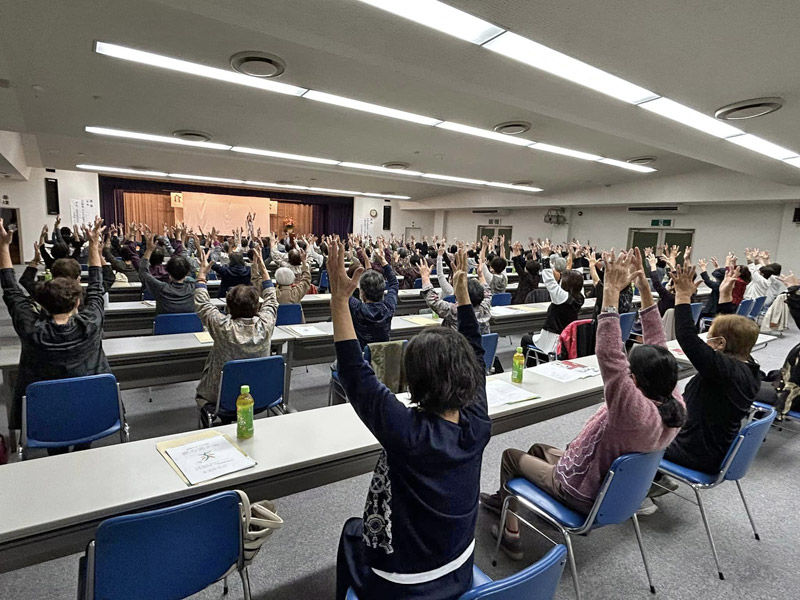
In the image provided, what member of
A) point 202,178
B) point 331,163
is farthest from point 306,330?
point 202,178

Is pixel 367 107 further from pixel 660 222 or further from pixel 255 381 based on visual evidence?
pixel 660 222

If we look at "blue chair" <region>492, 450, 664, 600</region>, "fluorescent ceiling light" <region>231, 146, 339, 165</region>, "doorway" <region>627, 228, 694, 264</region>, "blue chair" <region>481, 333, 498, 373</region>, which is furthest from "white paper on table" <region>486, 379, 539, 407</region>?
"doorway" <region>627, 228, 694, 264</region>

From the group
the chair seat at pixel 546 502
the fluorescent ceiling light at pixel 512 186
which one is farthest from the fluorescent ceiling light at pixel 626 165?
the chair seat at pixel 546 502

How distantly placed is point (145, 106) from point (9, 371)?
175 inches

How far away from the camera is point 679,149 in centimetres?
619

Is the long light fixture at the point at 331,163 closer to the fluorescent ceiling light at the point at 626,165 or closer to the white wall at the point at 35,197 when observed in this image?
the fluorescent ceiling light at the point at 626,165

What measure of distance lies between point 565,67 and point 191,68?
148 inches

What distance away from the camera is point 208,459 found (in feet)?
5.40

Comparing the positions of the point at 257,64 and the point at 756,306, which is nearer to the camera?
the point at 257,64

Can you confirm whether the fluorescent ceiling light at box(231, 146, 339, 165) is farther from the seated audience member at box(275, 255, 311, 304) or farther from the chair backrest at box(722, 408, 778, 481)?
the chair backrest at box(722, 408, 778, 481)

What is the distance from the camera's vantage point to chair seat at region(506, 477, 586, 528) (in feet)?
5.93

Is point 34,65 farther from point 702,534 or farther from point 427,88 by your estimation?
point 702,534

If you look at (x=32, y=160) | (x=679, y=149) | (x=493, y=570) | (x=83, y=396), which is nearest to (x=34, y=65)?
(x=83, y=396)

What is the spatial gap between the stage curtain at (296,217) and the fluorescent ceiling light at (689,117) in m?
16.2
